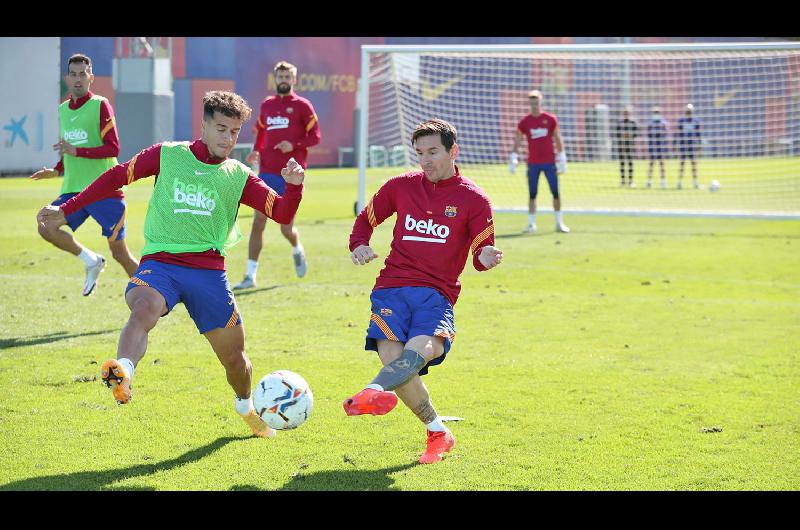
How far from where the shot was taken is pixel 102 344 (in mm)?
9086

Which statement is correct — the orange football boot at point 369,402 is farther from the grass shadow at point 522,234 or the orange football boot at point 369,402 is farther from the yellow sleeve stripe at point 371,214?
the grass shadow at point 522,234

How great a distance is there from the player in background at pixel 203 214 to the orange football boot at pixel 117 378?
2.36 ft

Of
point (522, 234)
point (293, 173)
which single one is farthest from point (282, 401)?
point (522, 234)

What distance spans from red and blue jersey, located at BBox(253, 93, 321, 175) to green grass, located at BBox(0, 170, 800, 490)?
58.1 inches

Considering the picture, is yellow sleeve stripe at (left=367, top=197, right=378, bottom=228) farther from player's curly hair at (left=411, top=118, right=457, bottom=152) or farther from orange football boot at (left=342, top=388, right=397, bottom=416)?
orange football boot at (left=342, top=388, right=397, bottom=416)

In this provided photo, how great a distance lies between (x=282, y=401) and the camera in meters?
5.59

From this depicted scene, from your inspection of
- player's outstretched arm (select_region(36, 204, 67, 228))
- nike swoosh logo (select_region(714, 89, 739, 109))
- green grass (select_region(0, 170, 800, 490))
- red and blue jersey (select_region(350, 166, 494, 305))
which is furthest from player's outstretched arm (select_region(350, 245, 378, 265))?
nike swoosh logo (select_region(714, 89, 739, 109))

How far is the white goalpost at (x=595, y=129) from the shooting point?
66.8ft

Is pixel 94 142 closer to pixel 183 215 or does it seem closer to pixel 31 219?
pixel 183 215

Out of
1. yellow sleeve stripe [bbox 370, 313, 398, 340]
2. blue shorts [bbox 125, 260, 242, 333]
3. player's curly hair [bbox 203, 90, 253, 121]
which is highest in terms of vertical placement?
player's curly hair [bbox 203, 90, 253, 121]

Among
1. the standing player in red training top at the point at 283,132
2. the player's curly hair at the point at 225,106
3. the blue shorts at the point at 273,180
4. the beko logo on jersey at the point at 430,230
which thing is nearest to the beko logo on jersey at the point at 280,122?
the standing player in red training top at the point at 283,132

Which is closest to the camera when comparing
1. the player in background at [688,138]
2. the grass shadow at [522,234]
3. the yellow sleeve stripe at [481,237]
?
the yellow sleeve stripe at [481,237]

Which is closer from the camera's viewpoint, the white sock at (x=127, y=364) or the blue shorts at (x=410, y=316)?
the white sock at (x=127, y=364)

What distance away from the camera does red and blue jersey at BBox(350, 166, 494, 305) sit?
620cm
